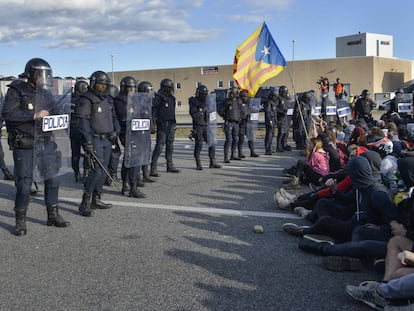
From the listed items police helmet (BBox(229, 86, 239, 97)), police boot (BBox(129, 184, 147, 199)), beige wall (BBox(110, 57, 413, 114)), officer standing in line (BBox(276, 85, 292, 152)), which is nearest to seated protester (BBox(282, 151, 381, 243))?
police boot (BBox(129, 184, 147, 199))

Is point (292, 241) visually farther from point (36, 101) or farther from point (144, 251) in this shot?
point (36, 101)

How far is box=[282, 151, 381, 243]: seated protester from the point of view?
5375mm

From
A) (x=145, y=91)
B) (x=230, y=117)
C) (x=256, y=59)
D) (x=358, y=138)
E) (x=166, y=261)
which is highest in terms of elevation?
(x=256, y=59)

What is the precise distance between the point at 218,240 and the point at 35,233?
95.1 inches

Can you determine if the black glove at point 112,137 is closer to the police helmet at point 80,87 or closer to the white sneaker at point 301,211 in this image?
the white sneaker at point 301,211

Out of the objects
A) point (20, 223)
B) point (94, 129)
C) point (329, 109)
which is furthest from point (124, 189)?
point (329, 109)

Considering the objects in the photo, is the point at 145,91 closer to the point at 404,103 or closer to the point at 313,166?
the point at 313,166

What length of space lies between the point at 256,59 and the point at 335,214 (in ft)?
24.8

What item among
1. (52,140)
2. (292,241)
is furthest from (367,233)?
(52,140)

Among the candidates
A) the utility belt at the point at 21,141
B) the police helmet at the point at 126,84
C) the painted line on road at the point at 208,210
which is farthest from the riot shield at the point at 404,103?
the utility belt at the point at 21,141

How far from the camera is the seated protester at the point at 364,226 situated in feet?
15.3

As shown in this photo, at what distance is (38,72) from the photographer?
5969 millimetres

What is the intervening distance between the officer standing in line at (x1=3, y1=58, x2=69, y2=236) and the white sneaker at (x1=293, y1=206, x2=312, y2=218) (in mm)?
Result: 3613

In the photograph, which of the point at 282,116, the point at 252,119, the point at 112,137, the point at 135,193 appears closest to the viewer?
the point at 112,137
